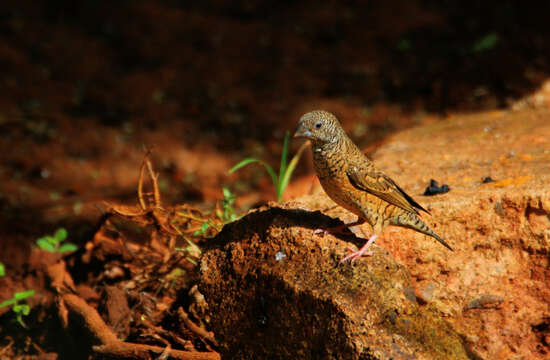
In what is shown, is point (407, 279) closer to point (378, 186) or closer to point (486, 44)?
point (378, 186)

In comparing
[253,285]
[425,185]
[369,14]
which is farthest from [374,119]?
[253,285]

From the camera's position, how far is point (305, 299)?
2.87 metres

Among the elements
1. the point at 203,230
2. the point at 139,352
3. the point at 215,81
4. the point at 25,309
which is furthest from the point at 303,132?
the point at 215,81

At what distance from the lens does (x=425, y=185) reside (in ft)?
13.6

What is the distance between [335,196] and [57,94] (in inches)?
269

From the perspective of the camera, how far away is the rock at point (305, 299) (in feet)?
8.92

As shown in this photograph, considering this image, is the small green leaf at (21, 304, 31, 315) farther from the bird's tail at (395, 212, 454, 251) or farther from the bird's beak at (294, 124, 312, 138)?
the bird's tail at (395, 212, 454, 251)

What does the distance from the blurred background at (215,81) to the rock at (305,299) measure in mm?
2933

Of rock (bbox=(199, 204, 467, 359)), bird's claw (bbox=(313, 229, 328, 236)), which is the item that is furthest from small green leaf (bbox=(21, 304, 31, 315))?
bird's claw (bbox=(313, 229, 328, 236))

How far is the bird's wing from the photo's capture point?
10.5ft

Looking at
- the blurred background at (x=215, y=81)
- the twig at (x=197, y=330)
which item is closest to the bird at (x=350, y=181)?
the twig at (x=197, y=330)

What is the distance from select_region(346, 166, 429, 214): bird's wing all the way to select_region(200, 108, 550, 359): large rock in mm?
312

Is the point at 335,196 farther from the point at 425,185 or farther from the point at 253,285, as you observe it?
the point at 425,185

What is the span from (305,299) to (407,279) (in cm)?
59
